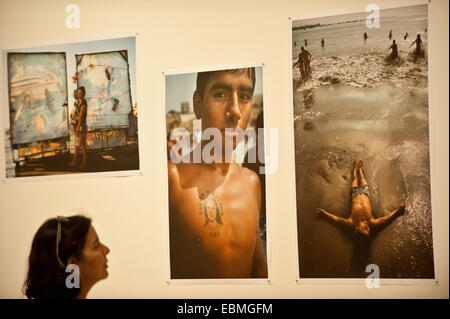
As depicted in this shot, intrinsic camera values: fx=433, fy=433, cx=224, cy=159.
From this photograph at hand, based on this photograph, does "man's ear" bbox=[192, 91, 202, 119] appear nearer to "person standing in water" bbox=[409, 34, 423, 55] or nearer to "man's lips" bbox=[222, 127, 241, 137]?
"man's lips" bbox=[222, 127, 241, 137]

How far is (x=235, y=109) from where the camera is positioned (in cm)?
221

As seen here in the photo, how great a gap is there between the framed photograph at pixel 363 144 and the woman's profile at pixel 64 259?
→ 1.10m

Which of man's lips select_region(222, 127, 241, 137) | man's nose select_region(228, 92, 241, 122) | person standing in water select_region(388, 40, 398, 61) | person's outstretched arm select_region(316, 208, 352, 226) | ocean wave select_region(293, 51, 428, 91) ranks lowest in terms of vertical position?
person's outstretched arm select_region(316, 208, 352, 226)

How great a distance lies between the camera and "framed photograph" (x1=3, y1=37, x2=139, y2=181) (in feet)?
7.70

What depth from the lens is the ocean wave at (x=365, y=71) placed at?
6.75 ft

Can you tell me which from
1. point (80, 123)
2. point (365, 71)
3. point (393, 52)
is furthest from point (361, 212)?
point (80, 123)

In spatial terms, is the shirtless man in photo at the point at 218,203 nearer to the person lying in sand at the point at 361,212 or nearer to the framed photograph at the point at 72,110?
the framed photograph at the point at 72,110

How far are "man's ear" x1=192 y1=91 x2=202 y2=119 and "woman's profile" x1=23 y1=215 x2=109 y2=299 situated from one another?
827 mm

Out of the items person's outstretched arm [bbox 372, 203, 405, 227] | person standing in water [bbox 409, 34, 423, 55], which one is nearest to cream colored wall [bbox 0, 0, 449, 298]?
person standing in water [bbox 409, 34, 423, 55]

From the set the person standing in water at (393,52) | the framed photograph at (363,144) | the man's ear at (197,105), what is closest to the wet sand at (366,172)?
the framed photograph at (363,144)

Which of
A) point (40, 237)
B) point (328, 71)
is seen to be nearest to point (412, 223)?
point (328, 71)

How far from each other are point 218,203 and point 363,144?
773 mm
